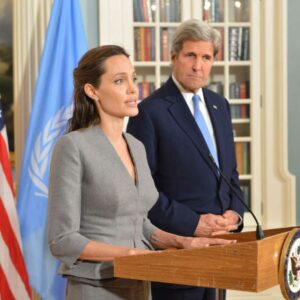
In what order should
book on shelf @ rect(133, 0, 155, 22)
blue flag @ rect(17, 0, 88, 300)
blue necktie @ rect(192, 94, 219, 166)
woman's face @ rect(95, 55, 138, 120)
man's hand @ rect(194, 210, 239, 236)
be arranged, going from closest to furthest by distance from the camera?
woman's face @ rect(95, 55, 138, 120)
man's hand @ rect(194, 210, 239, 236)
blue necktie @ rect(192, 94, 219, 166)
blue flag @ rect(17, 0, 88, 300)
book on shelf @ rect(133, 0, 155, 22)

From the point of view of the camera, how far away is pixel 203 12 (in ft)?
13.7

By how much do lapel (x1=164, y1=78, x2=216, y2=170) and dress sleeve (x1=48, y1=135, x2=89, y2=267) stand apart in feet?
2.79

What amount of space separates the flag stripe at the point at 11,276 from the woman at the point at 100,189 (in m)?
1.59

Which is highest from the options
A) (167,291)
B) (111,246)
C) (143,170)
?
(143,170)

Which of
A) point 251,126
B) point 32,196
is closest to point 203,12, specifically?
point 251,126

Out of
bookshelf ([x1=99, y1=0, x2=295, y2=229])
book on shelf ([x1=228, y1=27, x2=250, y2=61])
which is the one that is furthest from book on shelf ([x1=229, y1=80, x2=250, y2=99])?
book on shelf ([x1=228, y1=27, x2=250, y2=61])

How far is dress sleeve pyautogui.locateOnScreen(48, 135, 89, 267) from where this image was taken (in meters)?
1.60

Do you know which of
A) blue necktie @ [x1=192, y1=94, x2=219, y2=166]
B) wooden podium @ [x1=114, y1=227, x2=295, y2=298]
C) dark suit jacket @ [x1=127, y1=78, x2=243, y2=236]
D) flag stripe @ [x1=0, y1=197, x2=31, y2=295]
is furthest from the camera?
flag stripe @ [x1=0, y1=197, x2=31, y2=295]

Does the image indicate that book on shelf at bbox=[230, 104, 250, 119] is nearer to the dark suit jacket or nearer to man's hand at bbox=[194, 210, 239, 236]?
the dark suit jacket

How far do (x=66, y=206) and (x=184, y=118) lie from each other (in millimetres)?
984

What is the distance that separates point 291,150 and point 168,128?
2.01 meters

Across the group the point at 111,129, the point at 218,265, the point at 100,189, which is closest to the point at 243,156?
the point at 111,129

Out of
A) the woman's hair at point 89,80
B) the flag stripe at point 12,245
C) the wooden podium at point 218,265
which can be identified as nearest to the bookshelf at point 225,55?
the flag stripe at point 12,245

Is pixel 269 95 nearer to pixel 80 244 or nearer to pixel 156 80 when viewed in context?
pixel 156 80
